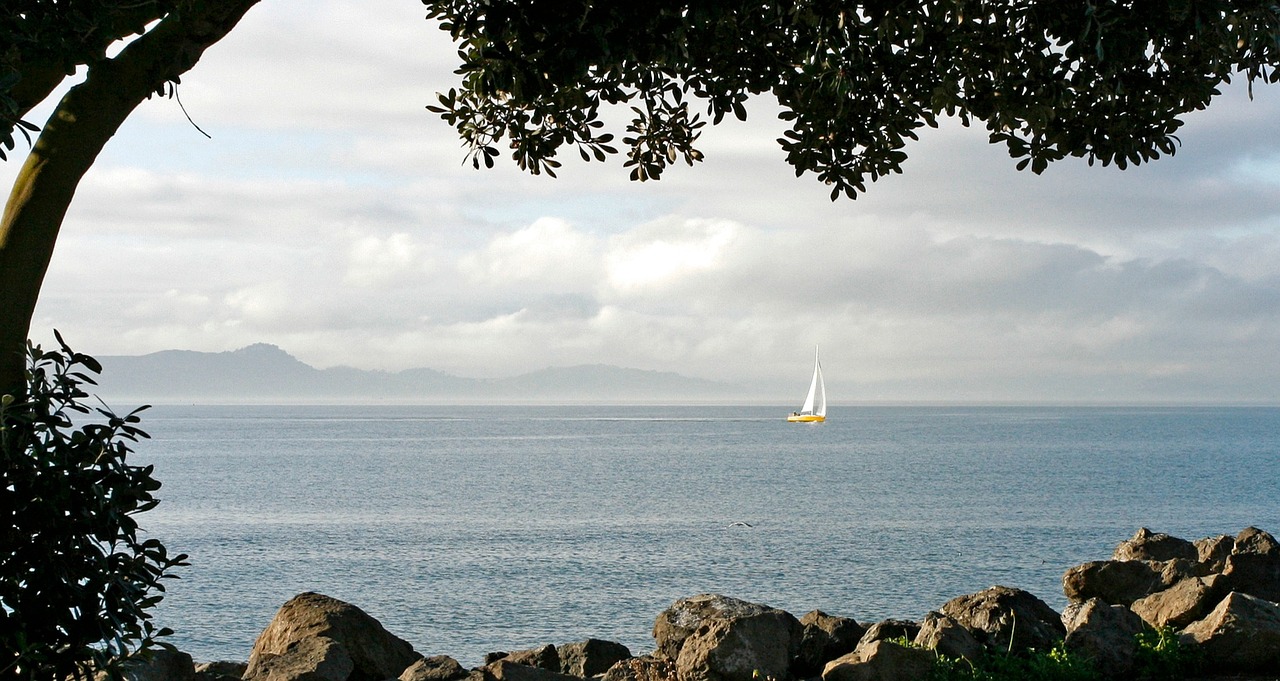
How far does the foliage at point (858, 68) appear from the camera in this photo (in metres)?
6.78

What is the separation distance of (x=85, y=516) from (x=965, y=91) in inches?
260

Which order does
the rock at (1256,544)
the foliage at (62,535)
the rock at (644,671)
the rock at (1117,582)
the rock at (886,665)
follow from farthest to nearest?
the rock at (1117,582), the rock at (1256,544), the rock at (644,671), the rock at (886,665), the foliage at (62,535)

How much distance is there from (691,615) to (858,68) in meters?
8.20

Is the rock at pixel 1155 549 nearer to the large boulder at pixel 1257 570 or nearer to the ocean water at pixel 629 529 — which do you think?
the large boulder at pixel 1257 570

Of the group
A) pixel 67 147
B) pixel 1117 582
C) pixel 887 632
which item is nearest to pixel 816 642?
pixel 887 632

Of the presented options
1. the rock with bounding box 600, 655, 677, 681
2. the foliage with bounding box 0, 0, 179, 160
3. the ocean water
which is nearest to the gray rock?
the rock with bounding box 600, 655, 677, 681

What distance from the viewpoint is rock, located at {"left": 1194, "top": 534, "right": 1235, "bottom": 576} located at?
1953 centimetres

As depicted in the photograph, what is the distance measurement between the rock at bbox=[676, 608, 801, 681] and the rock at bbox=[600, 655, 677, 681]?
8.7 inches

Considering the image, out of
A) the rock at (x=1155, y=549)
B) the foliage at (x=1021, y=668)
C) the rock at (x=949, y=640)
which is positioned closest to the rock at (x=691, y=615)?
the rock at (x=949, y=640)

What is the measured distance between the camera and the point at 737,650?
12594 mm

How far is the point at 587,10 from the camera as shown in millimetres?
6516

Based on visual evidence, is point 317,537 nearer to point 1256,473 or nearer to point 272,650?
point 272,650

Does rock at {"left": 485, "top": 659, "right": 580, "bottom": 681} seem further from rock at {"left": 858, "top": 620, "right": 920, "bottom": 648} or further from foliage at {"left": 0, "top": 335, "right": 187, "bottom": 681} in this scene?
foliage at {"left": 0, "top": 335, "right": 187, "bottom": 681}

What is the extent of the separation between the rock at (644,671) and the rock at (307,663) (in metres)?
3.08
